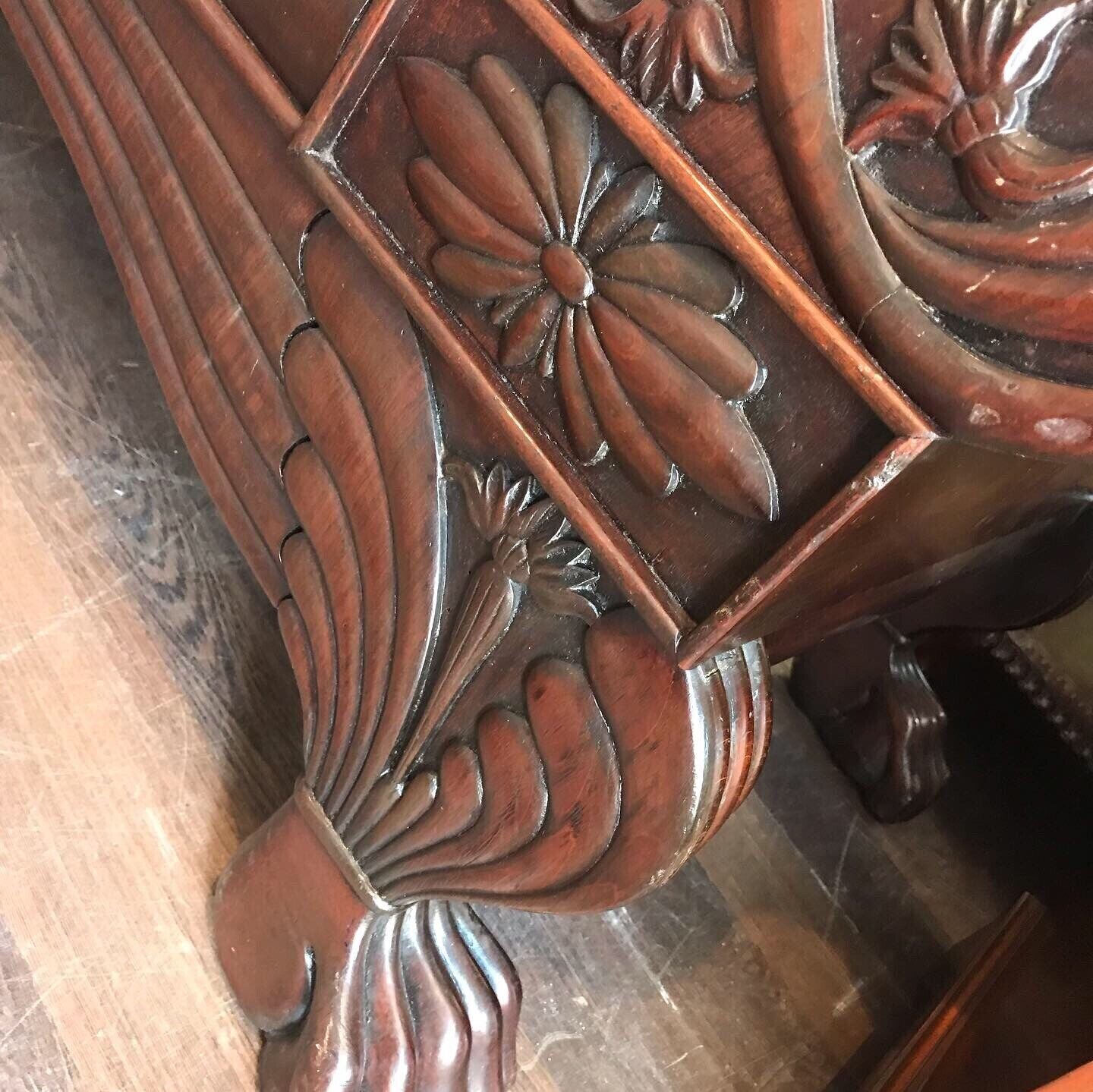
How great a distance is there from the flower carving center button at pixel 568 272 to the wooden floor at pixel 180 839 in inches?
12.8

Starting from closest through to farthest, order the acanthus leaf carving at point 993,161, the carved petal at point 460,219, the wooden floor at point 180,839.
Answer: the acanthus leaf carving at point 993,161 → the carved petal at point 460,219 → the wooden floor at point 180,839

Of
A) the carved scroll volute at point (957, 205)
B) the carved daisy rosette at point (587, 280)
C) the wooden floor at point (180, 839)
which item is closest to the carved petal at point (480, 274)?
the carved daisy rosette at point (587, 280)

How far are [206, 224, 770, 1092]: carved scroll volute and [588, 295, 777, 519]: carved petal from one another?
68 millimetres

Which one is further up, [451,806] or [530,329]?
[530,329]

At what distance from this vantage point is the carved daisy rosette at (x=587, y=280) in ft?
1.15

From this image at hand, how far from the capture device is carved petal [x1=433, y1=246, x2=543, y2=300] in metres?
0.39

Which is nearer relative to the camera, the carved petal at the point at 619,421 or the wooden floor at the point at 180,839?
the carved petal at the point at 619,421

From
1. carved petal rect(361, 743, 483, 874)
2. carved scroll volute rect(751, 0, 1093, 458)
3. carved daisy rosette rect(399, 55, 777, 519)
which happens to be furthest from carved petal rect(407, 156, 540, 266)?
carved petal rect(361, 743, 483, 874)

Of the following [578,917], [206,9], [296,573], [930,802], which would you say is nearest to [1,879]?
[296,573]

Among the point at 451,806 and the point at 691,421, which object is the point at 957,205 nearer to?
the point at 691,421

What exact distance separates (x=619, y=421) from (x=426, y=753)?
0.19 meters

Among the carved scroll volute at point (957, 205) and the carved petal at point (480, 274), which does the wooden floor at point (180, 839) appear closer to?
the carved petal at point (480, 274)

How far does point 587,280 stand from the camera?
1.22 ft

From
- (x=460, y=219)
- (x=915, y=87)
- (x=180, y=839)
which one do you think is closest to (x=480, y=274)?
(x=460, y=219)
